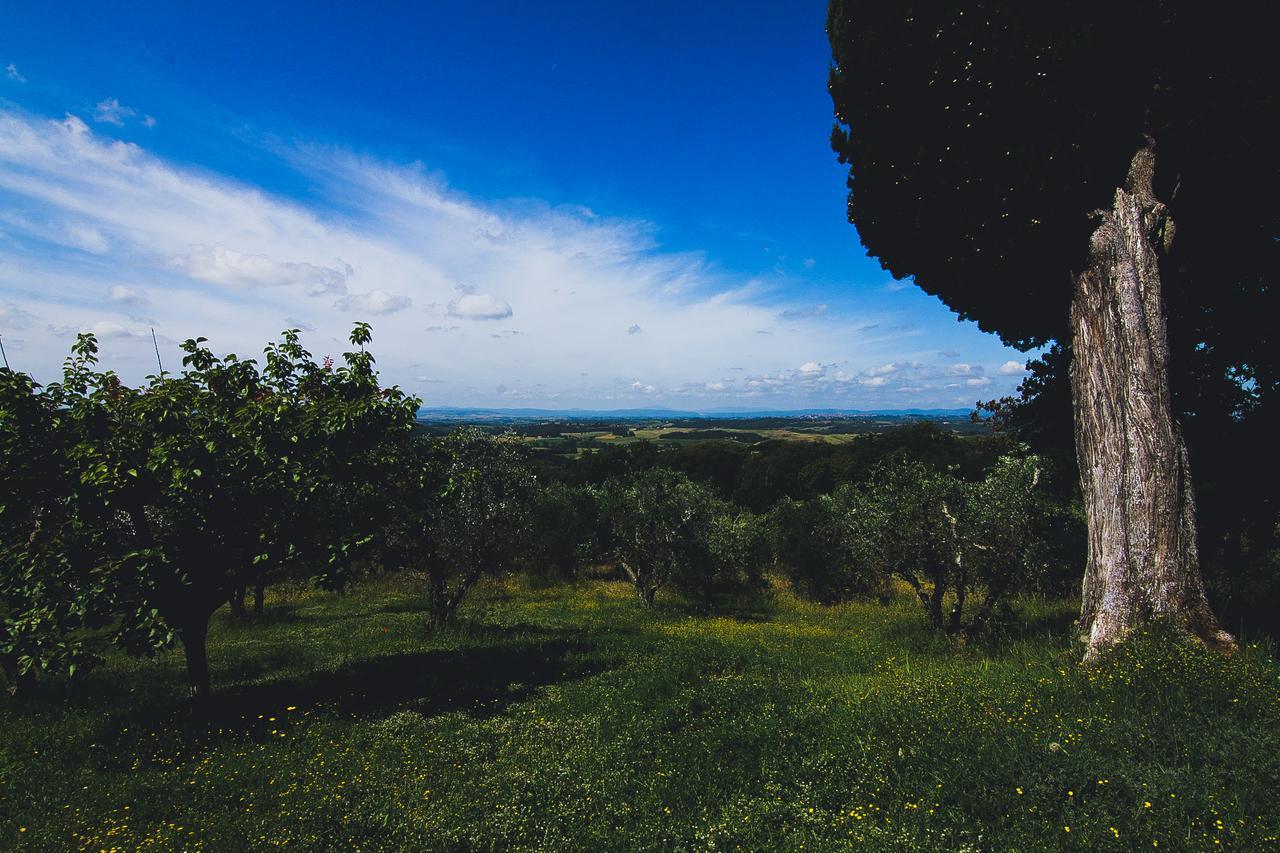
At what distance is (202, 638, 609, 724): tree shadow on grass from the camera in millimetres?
10719

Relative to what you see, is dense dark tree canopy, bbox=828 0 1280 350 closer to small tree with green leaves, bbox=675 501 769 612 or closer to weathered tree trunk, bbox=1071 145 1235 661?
weathered tree trunk, bbox=1071 145 1235 661

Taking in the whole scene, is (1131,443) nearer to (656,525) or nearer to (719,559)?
(656,525)

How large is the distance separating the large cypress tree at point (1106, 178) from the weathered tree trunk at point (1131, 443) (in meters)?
0.03

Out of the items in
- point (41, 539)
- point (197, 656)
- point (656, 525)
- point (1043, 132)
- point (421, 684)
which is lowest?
point (421, 684)

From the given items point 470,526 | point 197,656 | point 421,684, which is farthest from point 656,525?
point 197,656

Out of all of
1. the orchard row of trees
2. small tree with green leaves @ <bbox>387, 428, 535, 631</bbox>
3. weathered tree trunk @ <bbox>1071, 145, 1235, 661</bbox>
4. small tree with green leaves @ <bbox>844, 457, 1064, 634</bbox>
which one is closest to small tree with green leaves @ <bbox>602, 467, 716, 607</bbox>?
small tree with green leaves @ <bbox>387, 428, 535, 631</bbox>

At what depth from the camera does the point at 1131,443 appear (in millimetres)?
9172

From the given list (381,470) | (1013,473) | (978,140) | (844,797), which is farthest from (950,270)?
(381,470)

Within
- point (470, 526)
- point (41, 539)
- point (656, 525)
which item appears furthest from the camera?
point (656, 525)

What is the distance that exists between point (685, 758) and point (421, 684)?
7205 millimetres

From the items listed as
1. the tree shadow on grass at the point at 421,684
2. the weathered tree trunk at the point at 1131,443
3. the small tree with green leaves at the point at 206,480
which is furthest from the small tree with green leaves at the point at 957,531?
the small tree with green leaves at the point at 206,480

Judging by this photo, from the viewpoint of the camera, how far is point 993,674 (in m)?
9.07

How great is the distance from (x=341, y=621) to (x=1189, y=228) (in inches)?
1145

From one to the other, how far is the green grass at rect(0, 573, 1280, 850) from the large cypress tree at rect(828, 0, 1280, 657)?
7.35 ft
